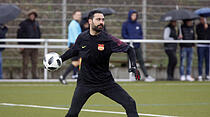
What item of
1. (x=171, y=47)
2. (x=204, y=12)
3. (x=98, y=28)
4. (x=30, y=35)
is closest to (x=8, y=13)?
(x=30, y=35)

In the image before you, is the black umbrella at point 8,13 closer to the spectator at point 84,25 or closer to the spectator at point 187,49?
the spectator at point 84,25

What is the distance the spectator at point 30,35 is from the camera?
15711mm

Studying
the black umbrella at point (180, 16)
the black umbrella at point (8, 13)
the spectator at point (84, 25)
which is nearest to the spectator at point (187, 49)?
the black umbrella at point (180, 16)

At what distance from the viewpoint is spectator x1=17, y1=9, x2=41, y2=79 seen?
15711mm

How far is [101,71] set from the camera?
6.88 meters

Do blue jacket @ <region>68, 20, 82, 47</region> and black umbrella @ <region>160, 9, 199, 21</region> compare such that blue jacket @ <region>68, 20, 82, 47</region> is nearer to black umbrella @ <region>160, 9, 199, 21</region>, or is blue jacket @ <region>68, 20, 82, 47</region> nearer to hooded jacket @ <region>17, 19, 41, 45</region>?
hooded jacket @ <region>17, 19, 41, 45</region>

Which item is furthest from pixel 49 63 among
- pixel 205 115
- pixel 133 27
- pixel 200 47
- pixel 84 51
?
pixel 200 47

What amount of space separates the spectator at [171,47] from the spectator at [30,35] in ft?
14.0

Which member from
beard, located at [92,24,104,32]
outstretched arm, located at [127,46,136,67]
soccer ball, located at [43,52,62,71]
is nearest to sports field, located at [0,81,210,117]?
soccer ball, located at [43,52,62,71]

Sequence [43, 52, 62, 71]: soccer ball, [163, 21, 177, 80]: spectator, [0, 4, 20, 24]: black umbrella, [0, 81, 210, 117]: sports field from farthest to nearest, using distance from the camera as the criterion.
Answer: [163, 21, 177, 80]: spectator
[0, 4, 20, 24]: black umbrella
[0, 81, 210, 117]: sports field
[43, 52, 62, 71]: soccer ball

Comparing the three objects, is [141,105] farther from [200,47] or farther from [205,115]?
[200,47]

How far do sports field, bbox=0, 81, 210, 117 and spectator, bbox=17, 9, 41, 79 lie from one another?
0.93 meters

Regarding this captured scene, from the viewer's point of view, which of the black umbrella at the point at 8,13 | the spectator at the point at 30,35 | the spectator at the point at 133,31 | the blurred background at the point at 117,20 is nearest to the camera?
the black umbrella at the point at 8,13

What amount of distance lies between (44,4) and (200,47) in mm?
5607
